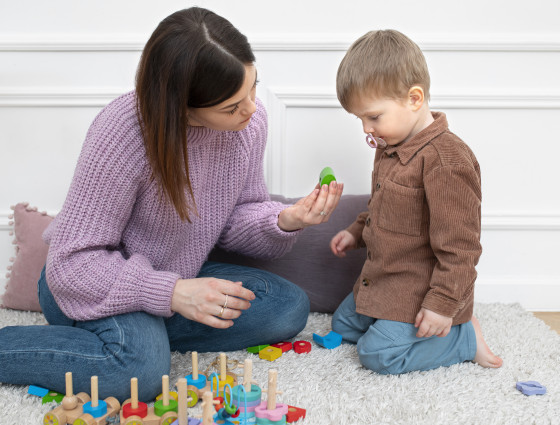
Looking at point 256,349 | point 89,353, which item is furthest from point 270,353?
point 89,353

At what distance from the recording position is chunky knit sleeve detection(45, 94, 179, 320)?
1.03 meters

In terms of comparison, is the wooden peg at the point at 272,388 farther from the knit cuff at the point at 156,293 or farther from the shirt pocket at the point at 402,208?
the shirt pocket at the point at 402,208

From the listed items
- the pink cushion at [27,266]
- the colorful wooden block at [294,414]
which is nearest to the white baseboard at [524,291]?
the colorful wooden block at [294,414]

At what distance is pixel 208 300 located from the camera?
102 centimetres

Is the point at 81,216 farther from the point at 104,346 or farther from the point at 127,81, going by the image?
the point at 127,81

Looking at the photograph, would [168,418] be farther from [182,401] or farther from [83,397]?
[83,397]

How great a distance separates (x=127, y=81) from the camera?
1517 millimetres

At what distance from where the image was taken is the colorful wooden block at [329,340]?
4.15ft

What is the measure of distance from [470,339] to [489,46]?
2.57ft

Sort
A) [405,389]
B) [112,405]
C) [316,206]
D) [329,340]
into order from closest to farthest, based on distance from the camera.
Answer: [112,405] < [405,389] < [316,206] < [329,340]

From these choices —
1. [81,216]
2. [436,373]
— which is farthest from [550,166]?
[81,216]

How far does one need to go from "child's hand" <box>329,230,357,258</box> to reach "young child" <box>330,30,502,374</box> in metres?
0.12

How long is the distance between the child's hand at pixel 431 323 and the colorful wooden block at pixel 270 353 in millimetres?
300

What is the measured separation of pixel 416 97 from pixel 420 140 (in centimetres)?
8
